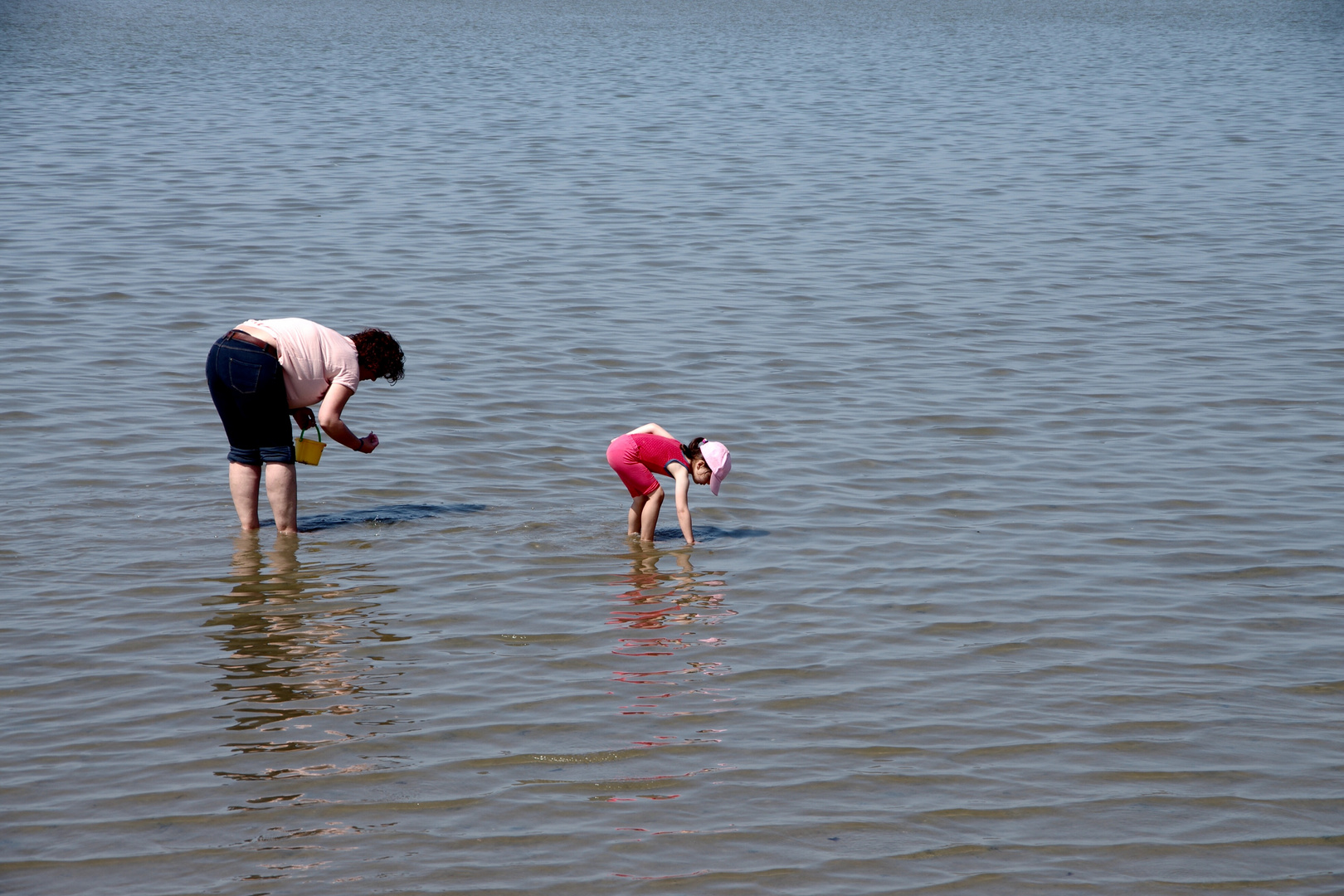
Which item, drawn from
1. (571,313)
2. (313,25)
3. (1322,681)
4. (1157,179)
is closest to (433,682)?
(1322,681)

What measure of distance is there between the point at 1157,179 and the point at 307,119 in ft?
44.1

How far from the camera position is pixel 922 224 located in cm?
1647

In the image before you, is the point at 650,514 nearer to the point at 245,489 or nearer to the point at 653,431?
the point at 653,431

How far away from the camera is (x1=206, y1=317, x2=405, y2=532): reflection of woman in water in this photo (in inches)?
281

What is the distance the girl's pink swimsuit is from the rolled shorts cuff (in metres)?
1.63

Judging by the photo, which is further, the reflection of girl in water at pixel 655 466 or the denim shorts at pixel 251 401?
the reflection of girl in water at pixel 655 466

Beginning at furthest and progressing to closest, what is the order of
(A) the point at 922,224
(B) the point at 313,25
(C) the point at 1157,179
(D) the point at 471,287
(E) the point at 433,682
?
1. (B) the point at 313,25
2. (C) the point at 1157,179
3. (A) the point at 922,224
4. (D) the point at 471,287
5. (E) the point at 433,682

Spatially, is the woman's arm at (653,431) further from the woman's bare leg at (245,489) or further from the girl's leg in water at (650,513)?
the woman's bare leg at (245,489)

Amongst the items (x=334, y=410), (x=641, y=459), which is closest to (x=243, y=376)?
(x=334, y=410)

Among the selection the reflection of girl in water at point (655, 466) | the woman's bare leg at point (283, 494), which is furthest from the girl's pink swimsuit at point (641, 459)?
the woman's bare leg at point (283, 494)

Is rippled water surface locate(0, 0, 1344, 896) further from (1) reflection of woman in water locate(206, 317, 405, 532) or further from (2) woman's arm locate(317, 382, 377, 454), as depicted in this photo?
(2) woman's arm locate(317, 382, 377, 454)

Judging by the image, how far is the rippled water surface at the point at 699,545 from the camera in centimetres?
494

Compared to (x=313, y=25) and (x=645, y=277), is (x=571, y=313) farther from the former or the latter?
(x=313, y=25)

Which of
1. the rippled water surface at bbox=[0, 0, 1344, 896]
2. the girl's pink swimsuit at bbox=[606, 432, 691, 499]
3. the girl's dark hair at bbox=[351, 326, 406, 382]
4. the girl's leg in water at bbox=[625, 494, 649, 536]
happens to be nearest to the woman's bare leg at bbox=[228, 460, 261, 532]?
the rippled water surface at bbox=[0, 0, 1344, 896]
